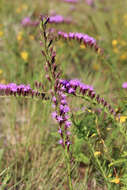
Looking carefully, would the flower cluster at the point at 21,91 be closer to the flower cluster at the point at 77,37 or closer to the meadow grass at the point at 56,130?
the meadow grass at the point at 56,130

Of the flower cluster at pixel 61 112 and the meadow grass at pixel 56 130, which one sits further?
the meadow grass at pixel 56 130

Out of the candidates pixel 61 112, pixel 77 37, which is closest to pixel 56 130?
pixel 77 37

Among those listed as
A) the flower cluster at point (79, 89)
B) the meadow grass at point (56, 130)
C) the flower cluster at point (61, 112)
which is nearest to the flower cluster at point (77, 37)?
the meadow grass at point (56, 130)

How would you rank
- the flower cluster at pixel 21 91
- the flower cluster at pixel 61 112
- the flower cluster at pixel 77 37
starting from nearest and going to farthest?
the flower cluster at pixel 61 112
the flower cluster at pixel 21 91
the flower cluster at pixel 77 37

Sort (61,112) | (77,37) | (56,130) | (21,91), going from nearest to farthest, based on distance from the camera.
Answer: (61,112), (21,91), (77,37), (56,130)

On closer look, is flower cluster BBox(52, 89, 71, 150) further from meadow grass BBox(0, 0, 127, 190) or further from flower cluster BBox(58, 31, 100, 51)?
flower cluster BBox(58, 31, 100, 51)

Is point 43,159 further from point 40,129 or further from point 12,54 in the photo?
point 12,54

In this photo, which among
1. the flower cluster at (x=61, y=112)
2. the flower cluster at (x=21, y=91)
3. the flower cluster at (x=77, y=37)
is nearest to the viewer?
the flower cluster at (x=61, y=112)

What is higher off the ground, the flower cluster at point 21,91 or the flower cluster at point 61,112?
the flower cluster at point 21,91

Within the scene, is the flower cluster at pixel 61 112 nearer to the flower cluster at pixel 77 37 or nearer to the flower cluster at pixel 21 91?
the flower cluster at pixel 21 91

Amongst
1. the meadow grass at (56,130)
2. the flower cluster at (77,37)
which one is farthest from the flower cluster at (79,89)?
the flower cluster at (77,37)

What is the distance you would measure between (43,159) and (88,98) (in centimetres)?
Result: 58

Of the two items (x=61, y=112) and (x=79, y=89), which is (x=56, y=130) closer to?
(x=79, y=89)

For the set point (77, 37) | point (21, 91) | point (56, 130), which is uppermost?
point (77, 37)
